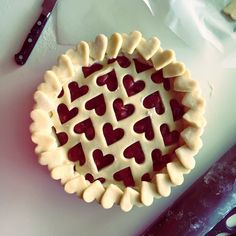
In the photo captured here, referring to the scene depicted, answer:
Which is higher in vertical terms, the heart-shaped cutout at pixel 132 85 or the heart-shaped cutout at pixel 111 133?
the heart-shaped cutout at pixel 132 85

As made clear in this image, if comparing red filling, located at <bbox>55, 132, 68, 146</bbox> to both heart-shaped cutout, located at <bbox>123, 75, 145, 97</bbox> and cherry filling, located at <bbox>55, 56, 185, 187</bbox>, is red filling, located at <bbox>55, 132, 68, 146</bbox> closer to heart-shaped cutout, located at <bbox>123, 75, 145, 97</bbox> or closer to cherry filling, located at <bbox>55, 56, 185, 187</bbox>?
cherry filling, located at <bbox>55, 56, 185, 187</bbox>

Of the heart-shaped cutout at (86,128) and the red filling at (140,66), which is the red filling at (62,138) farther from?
the red filling at (140,66)

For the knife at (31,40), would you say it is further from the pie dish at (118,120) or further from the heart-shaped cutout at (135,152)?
the heart-shaped cutout at (135,152)

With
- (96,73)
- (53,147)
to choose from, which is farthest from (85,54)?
(53,147)

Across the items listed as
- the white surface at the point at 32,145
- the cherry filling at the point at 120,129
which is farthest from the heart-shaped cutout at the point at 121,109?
the white surface at the point at 32,145

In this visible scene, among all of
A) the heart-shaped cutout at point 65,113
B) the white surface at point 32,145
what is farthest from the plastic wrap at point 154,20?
the heart-shaped cutout at point 65,113

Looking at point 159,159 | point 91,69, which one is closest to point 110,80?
point 91,69

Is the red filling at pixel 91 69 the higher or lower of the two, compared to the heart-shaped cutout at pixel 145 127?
higher

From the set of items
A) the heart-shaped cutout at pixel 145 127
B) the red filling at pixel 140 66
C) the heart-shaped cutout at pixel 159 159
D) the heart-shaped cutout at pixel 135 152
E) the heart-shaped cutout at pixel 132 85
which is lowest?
the heart-shaped cutout at pixel 159 159
